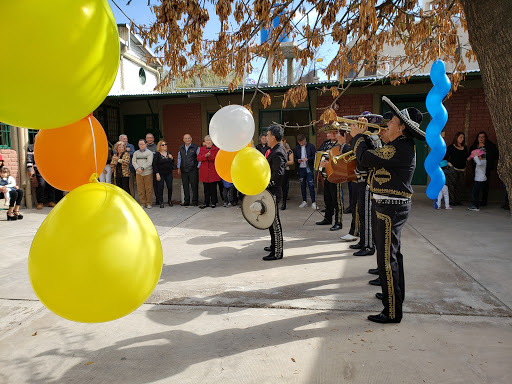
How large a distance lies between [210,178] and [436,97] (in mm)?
5971

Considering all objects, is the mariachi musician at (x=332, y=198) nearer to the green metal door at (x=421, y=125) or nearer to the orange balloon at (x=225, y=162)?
the orange balloon at (x=225, y=162)

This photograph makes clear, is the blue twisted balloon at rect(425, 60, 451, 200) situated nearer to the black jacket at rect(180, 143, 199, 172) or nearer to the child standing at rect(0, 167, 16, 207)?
the black jacket at rect(180, 143, 199, 172)

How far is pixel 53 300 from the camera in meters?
1.43

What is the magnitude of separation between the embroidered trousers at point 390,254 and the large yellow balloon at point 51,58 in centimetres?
260

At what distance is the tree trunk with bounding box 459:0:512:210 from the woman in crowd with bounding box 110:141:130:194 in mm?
8708

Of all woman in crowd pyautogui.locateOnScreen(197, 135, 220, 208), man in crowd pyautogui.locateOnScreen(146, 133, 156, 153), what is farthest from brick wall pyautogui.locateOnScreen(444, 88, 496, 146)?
man in crowd pyautogui.locateOnScreen(146, 133, 156, 153)

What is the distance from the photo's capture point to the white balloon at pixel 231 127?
12.3ft

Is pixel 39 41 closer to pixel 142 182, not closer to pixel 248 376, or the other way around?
pixel 248 376

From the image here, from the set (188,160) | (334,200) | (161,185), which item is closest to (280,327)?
(334,200)

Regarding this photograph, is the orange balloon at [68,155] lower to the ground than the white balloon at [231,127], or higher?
lower

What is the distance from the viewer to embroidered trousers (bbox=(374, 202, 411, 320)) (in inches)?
128

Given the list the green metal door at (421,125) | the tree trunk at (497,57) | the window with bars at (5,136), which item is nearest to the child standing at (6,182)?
the window with bars at (5,136)

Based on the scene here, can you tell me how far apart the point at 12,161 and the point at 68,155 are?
30.2 feet

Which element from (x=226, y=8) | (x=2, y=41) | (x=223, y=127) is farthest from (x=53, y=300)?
(x=226, y=8)
